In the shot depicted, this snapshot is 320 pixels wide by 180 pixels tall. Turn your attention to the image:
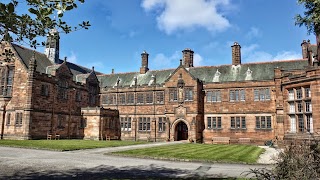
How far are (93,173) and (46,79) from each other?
1010 inches

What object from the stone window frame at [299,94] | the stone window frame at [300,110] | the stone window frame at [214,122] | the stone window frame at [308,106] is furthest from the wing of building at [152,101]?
the stone window frame at [308,106]

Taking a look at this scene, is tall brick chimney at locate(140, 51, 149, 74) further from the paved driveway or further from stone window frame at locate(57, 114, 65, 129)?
the paved driveway

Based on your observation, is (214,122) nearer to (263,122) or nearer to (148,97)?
(263,122)

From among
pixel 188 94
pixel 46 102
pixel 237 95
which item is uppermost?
pixel 188 94

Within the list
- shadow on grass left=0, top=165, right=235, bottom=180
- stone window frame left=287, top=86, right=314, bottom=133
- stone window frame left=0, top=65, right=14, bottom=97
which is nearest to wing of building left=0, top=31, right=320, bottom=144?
stone window frame left=0, top=65, right=14, bottom=97

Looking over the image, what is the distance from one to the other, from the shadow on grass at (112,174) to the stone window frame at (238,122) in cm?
2452

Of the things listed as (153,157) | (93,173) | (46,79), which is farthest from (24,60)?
(93,173)

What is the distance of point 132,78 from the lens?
44969 mm

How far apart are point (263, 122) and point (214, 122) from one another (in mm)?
6177

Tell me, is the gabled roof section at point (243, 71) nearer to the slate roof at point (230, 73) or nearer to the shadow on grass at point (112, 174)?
the slate roof at point (230, 73)

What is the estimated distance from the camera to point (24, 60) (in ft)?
112

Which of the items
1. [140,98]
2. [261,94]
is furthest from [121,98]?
[261,94]

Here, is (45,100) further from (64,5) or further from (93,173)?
(64,5)

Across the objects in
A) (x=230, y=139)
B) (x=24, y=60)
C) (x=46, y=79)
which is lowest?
(x=230, y=139)
